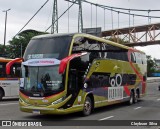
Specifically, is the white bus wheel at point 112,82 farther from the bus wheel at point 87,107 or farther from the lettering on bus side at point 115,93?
the bus wheel at point 87,107

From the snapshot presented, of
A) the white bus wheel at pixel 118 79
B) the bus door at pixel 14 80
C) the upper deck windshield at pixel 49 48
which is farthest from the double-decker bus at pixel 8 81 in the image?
the upper deck windshield at pixel 49 48

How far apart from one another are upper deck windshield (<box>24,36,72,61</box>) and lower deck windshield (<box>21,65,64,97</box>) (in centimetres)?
54

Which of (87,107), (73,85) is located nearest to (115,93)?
(87,107)

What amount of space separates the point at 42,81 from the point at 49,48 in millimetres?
1408

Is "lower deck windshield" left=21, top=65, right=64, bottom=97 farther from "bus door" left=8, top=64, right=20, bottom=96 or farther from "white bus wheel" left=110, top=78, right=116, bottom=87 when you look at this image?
"bus door" left=8, top=64, right=20, bottom=96

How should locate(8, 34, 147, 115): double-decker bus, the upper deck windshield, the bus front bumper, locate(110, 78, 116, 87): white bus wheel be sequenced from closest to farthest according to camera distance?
the bus front bumper
locate(8, 34, 147, 115): double-decker bus
the upper deck windshield
locate(110, 78, 116, 87): white bus wheel

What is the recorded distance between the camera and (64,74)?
1354 centimetres

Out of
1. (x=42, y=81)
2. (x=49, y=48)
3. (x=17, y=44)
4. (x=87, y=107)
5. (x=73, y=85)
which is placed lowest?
(x=87, y=107)

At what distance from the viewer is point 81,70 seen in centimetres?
1466

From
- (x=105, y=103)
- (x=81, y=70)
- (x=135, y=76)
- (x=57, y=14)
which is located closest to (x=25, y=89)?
(x=81, y=70)

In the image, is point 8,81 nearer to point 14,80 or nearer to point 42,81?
point 14,80

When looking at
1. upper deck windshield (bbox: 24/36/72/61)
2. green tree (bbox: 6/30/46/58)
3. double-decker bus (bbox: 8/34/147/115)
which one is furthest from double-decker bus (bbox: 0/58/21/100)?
green tree (bbox: 6/30/46/58)

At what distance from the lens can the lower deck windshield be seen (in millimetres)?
13484

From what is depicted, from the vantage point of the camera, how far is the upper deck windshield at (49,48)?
45.7 feet
